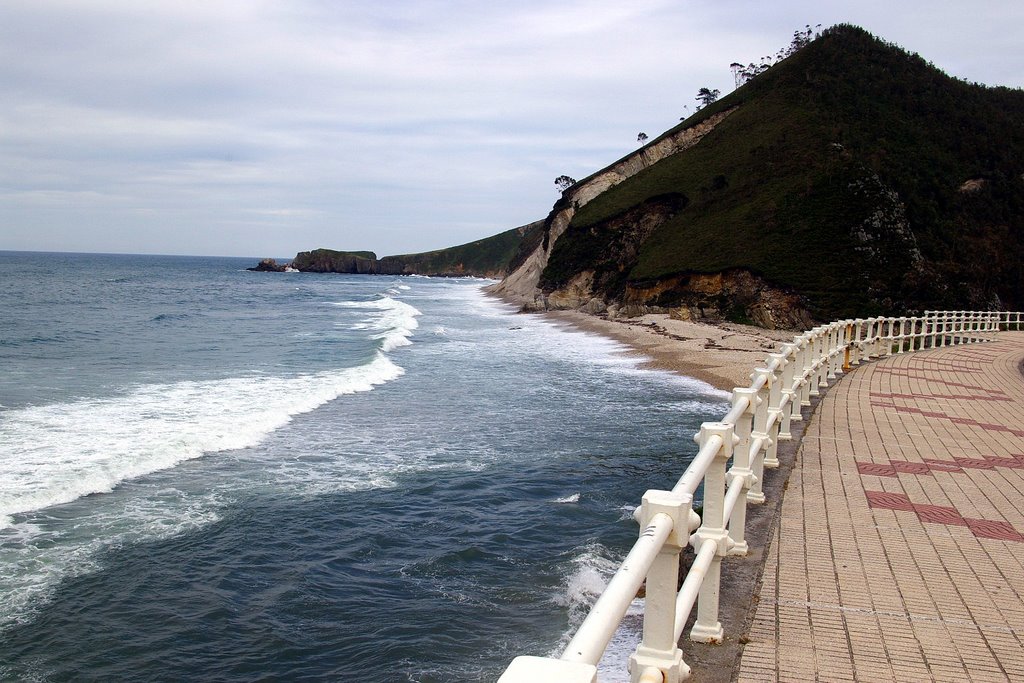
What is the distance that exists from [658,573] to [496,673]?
4870 mm

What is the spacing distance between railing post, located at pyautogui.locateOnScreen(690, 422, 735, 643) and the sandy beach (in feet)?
61.6

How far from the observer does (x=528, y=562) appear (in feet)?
33.1

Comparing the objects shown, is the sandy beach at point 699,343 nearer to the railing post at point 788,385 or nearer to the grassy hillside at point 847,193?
the grassy hillside at point 847,193

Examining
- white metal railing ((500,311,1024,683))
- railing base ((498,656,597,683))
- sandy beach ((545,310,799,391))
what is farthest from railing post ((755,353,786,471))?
sandy beach ((545,310,799,391))

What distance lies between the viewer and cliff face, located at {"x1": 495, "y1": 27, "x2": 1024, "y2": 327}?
47.7 meters

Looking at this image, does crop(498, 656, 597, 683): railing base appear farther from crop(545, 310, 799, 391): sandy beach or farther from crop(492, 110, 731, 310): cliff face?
crop(492, 110, 731, 310): cliff face

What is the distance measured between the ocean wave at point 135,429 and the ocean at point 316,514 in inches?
3.1

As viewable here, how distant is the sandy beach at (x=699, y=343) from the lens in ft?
94.3

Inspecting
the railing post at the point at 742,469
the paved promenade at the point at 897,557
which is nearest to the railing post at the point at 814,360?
the paved promenade at the point at 897,557

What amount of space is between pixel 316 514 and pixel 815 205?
48572 mm

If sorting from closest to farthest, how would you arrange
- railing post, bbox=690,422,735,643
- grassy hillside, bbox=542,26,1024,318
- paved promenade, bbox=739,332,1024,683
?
paved promenade, bbox=739,332,1024,683, railing post, bbox=690,422,735,643, grassy hillside, bbox=542,26,1024,318

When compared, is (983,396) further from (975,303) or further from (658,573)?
(975,303)

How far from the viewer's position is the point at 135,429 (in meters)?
17.5

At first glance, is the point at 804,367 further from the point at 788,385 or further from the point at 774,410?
the point at 774,410
